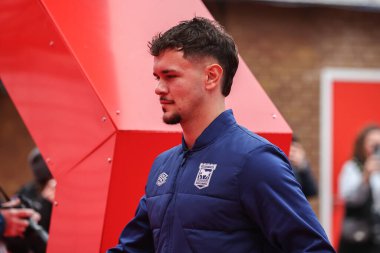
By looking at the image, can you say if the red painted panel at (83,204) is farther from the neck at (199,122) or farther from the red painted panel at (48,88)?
the neck at (199,122)

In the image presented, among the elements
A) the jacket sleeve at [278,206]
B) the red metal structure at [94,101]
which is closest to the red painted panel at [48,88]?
the red metal structure at [94,101]

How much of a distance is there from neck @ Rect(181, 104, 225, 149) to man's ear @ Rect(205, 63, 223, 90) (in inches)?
3.4

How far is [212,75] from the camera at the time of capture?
9.84ft

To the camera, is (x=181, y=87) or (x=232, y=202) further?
(x=181, y=87)

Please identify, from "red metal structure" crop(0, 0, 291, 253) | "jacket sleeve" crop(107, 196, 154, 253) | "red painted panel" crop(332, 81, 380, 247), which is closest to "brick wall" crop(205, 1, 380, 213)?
"red painted panel" crop(332, 81, 380, 247)

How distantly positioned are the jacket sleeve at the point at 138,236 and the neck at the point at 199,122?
0.38 metres

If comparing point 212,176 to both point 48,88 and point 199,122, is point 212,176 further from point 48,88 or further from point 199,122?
point 48,88

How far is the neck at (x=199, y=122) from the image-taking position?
119 inches


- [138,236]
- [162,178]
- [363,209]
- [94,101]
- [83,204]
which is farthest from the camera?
[363,209]

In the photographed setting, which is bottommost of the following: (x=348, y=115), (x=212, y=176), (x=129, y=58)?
(x=212, y=176)

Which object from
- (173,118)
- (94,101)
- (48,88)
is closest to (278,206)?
(173,118)

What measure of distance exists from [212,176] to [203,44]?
468 millimetres

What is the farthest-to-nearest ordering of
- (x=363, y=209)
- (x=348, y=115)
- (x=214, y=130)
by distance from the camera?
(x=348, y=115) < (x=363, y=209) < (x=214, y=130)

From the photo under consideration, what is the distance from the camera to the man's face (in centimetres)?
299
